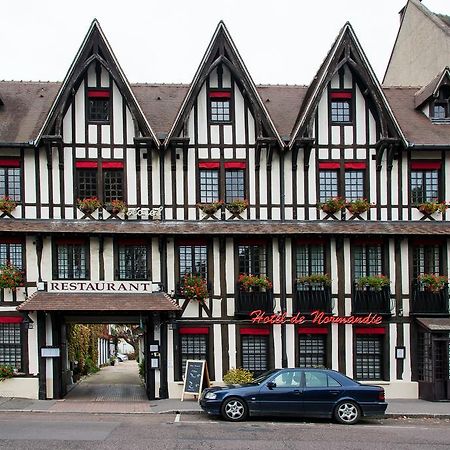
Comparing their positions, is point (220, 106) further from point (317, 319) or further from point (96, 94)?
point (317, 319)

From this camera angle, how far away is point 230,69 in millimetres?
24688

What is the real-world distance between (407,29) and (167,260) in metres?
17.5

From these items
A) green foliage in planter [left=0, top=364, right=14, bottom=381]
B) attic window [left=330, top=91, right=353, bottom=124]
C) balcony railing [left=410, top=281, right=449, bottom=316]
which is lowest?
green foliage in planter [left=0, top=364, right=14, bottom=381]

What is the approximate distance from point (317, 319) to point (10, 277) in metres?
10.9

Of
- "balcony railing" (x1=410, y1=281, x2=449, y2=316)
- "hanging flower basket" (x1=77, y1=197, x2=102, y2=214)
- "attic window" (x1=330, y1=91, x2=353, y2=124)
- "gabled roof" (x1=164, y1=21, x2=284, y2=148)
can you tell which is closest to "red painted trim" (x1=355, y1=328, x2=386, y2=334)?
"balcony railing" (x1=410, y1=281, x2=449, y2=316)

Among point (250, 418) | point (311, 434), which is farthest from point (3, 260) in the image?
point (311, 434)

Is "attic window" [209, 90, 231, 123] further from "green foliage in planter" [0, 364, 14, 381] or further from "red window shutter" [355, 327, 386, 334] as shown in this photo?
"green foliage in planter" [0, 364, 14, 381]

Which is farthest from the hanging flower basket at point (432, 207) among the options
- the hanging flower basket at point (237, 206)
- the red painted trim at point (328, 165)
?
the hanging flower basket at point (237, 206)

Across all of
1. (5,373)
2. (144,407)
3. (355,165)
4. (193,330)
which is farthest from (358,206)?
(5,373)

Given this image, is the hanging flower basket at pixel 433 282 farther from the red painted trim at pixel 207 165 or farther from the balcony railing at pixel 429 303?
the red painted trim at pixel 207 165

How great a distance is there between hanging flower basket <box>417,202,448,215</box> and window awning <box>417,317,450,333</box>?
3.91 m

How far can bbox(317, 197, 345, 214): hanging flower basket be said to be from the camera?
81.3 feet

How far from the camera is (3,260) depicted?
24.3 metres

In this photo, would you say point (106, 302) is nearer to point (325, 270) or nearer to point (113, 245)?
point (113, 245)
